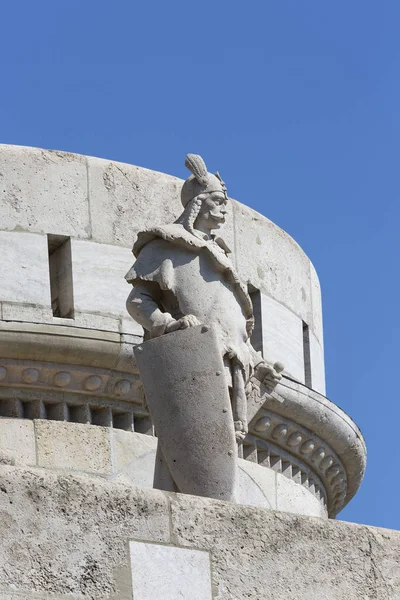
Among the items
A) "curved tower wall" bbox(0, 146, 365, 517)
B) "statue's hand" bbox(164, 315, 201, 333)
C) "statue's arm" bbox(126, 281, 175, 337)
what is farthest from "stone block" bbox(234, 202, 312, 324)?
"statue's hand" bbox(164, 315, 201, 333)

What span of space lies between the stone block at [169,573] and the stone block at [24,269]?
5.28 metres

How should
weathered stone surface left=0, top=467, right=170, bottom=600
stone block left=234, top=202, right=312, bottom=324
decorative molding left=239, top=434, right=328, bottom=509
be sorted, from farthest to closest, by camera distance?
stone block left=234, top=202, right=312, bottom=324 → decorative molding left=239, top=434, right=328, bottom=509 → weathered stone surface left=0, top=467, right=170, bottom=600

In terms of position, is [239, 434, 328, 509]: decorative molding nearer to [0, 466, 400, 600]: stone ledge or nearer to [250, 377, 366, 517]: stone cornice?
[250, 377, 366, 517]: stone cornice

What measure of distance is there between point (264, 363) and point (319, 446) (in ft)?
14.7

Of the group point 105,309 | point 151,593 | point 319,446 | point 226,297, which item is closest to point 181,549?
point 151,593

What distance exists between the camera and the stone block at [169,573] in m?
9.33

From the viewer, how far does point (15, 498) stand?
9109 mm

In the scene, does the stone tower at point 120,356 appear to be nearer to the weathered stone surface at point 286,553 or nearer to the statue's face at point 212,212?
the weathered stone surface at point 286,553

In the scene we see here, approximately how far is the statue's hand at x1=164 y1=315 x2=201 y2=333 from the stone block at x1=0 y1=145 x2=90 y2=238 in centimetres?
393

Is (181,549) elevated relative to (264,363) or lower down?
lower down

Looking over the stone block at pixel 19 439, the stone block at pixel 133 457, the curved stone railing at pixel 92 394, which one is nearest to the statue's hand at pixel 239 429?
the curved stone railing at pixel 92 394

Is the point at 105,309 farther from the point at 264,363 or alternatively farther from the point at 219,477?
the point at 219,477

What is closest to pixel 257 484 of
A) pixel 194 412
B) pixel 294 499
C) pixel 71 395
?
pixel 294 499

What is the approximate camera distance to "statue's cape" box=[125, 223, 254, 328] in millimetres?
11492
